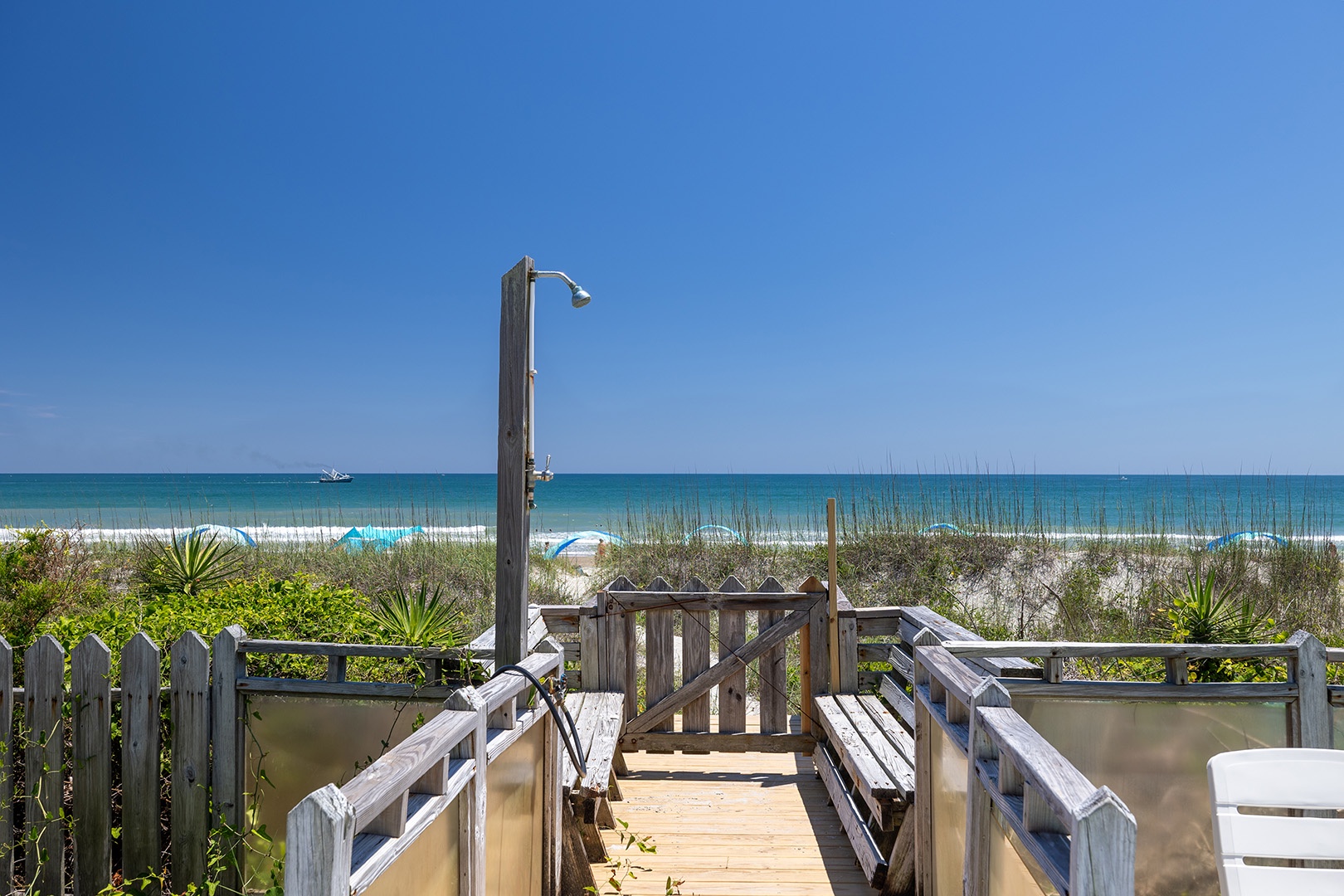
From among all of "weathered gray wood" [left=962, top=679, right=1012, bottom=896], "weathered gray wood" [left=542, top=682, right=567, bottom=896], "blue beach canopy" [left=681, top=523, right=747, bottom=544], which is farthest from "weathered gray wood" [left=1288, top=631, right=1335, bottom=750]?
"blue beach canopy" [left=681, top=523, right=747, bottom=544]

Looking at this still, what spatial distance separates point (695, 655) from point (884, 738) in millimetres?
1445

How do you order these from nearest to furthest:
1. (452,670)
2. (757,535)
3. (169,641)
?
(452,670) < (169,641) < (757,535)

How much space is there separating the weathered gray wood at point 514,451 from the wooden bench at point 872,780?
60.0 inches

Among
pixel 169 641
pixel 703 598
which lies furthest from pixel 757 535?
pixel 169 641

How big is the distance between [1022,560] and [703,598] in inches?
268

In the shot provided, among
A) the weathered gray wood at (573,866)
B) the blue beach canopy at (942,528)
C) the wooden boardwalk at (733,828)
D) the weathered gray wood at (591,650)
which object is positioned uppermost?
the blue beach canopy at (942,528)

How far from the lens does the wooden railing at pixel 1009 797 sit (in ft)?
3.35

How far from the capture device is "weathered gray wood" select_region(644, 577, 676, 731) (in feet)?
15.1

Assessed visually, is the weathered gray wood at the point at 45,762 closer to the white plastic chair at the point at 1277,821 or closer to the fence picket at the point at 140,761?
the fence picket at the point at 140,761

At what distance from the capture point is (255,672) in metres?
2.81

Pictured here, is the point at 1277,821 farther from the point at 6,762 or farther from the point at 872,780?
the point at 6,762

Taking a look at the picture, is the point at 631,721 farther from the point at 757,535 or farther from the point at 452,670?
the point at 757,535

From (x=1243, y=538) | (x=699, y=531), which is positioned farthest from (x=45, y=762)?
(x=1243, y=538)

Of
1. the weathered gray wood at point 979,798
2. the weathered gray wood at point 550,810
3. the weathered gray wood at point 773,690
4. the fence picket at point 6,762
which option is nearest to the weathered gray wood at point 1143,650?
the weathered gray wood at point 979,798
